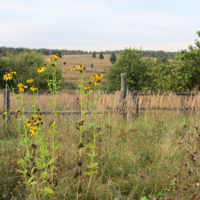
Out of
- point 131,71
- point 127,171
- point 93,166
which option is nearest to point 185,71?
point 127,171

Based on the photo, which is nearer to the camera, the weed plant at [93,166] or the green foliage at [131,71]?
the weed plant at [93,166]

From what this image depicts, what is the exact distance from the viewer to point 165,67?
1137 centimetres

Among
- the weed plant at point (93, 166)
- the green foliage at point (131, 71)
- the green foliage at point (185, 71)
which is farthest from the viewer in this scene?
the green foliage at point (131, 71)

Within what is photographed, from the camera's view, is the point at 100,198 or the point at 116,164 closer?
the point at 100,198

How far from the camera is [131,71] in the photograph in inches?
743

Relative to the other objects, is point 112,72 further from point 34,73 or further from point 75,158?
point 75,158

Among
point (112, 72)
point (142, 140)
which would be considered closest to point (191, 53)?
point (142, 140)

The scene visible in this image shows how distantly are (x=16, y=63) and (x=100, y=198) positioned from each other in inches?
655

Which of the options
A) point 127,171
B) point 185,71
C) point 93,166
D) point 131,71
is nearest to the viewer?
point 93,166

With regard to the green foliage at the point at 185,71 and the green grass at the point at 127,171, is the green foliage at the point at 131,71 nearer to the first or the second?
the green foliage at the point at 185,71

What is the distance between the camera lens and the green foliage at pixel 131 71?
62.2 ft

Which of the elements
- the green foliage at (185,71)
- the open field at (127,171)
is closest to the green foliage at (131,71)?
the green foliage at (185,71)

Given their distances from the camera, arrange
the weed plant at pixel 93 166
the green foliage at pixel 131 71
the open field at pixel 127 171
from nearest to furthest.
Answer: the weed plant at pixel 93 166 < the open field at pixel 127 171 < the green foliage at pixel 131 71

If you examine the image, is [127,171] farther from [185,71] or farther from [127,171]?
[185,71]
